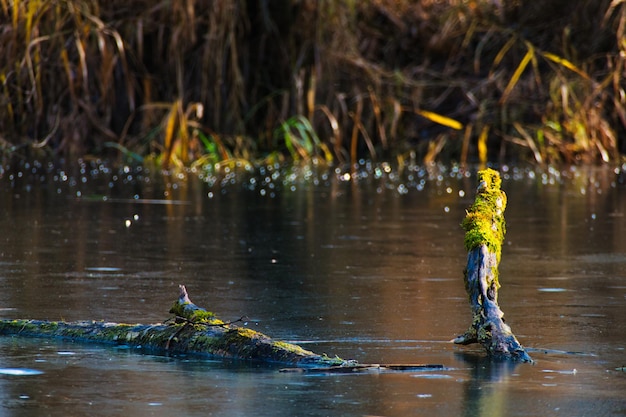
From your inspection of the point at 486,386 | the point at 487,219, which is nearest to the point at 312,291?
the point at 487,219

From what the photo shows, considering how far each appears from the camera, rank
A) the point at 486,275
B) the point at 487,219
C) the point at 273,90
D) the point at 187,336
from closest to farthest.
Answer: the point at 187,336 < the point at 486,275 < the point at 487,219 < the point at 273,90

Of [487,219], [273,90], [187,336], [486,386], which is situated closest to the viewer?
[486,386]

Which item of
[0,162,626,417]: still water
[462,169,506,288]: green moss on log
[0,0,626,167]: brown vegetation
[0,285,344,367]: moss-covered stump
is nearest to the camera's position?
[0,162,626,417]: still water

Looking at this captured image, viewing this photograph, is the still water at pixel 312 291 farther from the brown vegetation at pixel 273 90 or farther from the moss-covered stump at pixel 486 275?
the brown vegetation at pixel 273 90

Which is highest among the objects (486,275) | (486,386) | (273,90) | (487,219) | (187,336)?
(273,90)

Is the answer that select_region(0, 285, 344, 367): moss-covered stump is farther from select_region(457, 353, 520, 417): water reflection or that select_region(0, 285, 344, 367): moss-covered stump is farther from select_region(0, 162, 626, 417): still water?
select_region(457, 353, 520, 417): water reflection

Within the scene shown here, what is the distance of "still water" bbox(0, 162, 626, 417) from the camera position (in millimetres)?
6113

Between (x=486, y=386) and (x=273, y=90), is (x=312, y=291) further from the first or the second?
(x=273, y=90)

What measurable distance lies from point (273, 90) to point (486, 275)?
19815mm

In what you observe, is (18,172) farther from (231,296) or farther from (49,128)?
(231,296)

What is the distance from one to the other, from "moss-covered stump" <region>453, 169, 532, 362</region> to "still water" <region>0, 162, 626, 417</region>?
113 mm

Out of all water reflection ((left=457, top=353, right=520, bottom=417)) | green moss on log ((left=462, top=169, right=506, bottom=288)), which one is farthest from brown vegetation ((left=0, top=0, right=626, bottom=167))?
water reflection ((left=457, top=353, right=520, bottom=417))

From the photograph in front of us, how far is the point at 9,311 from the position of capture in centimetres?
844

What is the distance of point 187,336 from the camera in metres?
7.07
